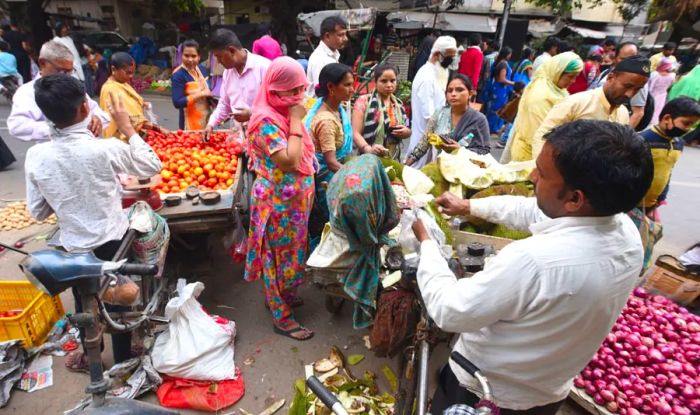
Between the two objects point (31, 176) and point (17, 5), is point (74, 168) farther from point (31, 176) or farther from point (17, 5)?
point (17, 5)

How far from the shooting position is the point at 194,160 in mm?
3295

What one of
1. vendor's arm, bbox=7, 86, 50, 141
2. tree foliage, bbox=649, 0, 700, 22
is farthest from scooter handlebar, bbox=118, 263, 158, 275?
tree foliage, bbox=649, 0, 700, 22

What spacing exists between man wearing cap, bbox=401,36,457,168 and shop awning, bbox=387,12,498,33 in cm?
1038

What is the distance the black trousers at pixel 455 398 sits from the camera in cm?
152

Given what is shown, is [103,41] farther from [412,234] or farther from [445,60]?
[412,234]

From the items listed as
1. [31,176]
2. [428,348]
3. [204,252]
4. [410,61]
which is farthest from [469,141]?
[410,61]

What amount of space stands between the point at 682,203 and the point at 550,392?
20.4ft

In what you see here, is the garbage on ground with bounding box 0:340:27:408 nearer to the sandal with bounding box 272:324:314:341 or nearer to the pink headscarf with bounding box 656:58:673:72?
the sandal with bounding box 272:324:314:341

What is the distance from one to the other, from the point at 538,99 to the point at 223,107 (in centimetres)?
323

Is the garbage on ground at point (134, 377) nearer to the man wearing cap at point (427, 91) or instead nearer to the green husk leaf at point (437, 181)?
the green husk leaf at point (437, 181)

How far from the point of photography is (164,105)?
10.6 m

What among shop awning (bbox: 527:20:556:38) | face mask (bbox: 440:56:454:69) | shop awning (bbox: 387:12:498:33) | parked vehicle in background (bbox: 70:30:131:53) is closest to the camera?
face mask (bbox: 440:56:454:69)

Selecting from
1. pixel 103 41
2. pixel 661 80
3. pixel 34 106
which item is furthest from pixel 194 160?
pixel 103 41

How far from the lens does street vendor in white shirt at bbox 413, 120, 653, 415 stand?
3.39 ft
